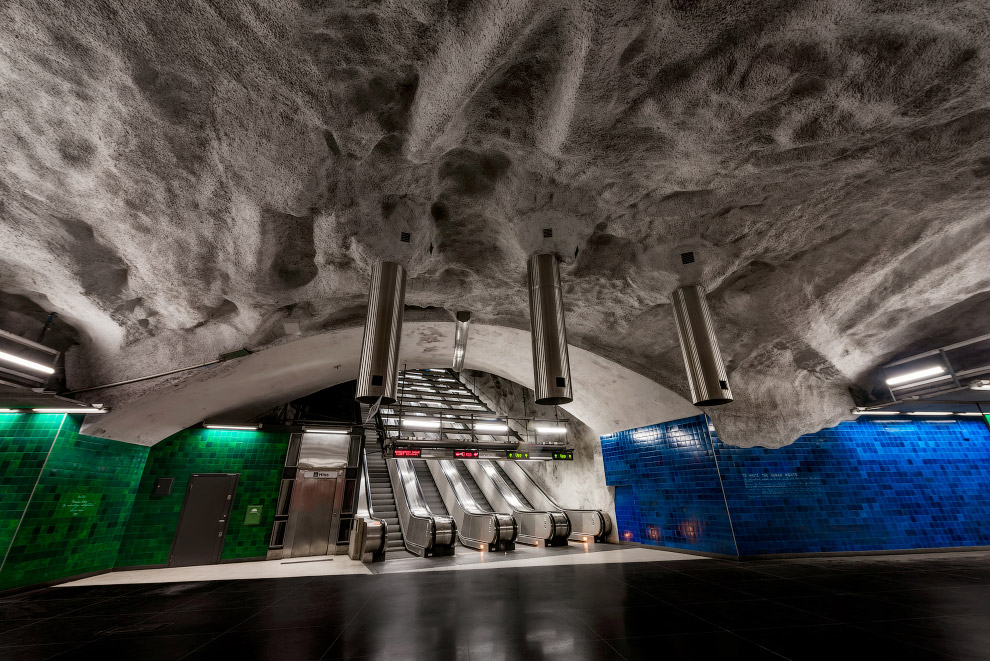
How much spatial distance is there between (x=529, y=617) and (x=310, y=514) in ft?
25.5

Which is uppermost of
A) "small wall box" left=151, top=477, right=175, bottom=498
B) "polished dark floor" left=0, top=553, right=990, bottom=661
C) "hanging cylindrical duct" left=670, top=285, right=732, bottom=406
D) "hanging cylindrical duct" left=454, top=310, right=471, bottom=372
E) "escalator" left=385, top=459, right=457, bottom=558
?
"hanging cylindrical duct" left=454, top=310, right=471, bottom=372

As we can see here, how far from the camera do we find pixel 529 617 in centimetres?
364

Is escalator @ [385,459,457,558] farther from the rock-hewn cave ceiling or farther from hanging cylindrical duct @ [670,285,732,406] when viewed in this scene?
hanging cylindrical duct @ [670,285,732,406]

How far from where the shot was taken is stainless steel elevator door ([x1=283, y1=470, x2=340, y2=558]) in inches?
360

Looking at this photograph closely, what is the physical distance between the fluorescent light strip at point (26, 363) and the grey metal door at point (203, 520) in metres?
4.72

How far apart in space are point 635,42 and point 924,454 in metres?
11.8

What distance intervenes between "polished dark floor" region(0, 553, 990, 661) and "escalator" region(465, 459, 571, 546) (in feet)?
13.4

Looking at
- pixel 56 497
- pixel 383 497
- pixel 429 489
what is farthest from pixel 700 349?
pixel 56 497

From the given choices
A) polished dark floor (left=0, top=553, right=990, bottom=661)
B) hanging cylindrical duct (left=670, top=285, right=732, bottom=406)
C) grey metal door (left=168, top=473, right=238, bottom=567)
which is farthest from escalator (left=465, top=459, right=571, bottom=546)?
grey metal door (left=168, top=473, right=238, bottom=567)

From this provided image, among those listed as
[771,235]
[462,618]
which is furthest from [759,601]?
[771,235]

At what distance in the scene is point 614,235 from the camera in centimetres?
511

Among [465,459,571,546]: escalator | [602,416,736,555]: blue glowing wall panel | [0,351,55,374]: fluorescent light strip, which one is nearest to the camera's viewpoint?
[0,351,55,374]: fluorescent light strip

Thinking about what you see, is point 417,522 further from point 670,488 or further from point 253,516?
point 670,488

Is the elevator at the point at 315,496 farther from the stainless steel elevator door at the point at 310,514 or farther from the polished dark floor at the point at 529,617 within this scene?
the polished dark floor at the point at 529,617
